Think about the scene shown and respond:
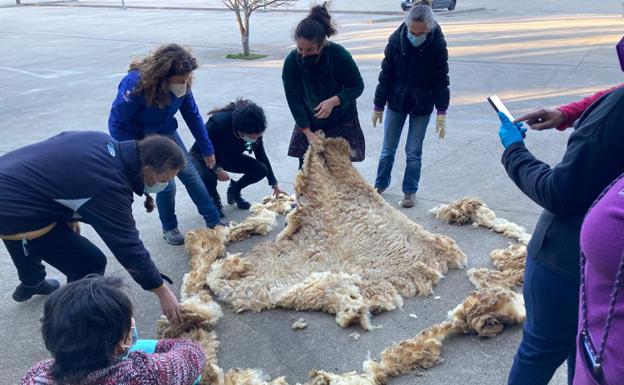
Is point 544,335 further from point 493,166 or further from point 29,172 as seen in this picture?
point 493,166

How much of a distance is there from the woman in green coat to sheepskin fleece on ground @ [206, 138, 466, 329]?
1.07ft

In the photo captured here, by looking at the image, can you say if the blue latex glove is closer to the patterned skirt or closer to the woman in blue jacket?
the woman in blue jacket

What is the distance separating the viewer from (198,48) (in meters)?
14.5

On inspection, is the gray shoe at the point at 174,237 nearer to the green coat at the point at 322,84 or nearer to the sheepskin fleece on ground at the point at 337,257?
the sheepskin fleece on ground at the point at 337,257

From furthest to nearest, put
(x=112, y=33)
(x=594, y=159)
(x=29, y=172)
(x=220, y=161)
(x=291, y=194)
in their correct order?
(x=112, y=33)
(x=291, y=194)
(x=220, y=161)
(x=29, y=172)
(x=594, y=159)

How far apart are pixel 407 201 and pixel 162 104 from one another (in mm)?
2214

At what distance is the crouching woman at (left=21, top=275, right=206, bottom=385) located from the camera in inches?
77.7

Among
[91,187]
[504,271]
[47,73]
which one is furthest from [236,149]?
[47,73]

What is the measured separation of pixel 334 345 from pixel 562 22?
619 inches

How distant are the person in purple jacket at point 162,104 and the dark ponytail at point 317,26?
783 millimetres

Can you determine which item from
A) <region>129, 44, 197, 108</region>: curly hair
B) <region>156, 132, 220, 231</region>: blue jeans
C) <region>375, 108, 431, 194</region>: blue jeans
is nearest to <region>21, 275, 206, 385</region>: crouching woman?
<region>129, 44, 197, 108</region>: curly hair

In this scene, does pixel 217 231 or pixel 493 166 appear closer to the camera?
pixel 217 231

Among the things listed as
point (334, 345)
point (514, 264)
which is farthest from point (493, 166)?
point (334, 345)

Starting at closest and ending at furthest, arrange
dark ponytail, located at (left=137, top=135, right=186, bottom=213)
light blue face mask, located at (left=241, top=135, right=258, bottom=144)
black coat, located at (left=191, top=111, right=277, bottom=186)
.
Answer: dark ponytail, located at (left=137, top=135, right=186, bottom=213)
light blue face mask, located at (left=241, top=135, right=258, bottom=144)
black coat, located at (left=191, top=111, right=277, bottom=186)
